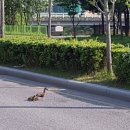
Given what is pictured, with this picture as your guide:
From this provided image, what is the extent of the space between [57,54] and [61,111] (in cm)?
535

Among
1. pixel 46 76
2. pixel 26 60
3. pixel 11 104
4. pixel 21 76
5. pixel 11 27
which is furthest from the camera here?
pixel 11 27

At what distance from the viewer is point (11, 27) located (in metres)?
73.2

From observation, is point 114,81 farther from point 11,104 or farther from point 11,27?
point 11,27

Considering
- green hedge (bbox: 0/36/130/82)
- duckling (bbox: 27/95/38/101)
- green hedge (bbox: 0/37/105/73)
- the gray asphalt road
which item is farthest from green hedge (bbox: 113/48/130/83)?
duckling (bbox: 27/95/38/101)

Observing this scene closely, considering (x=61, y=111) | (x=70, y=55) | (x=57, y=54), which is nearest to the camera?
(x=61, y=111)

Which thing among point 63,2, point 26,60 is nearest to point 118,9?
point 63,2

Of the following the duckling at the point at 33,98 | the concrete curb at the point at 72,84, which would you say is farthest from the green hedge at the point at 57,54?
the duckling at the point at 33,98

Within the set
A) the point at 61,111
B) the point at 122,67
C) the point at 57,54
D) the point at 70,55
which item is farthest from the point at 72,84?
the point at 61,111

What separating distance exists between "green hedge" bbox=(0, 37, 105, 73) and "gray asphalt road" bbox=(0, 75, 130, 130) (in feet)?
4.91

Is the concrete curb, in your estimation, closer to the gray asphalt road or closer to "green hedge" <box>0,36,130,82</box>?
the gray asphalt road

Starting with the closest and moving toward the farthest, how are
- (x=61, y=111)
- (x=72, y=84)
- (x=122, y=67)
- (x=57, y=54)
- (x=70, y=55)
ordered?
(x=61, y=111)
(x=122, y=67)
(x=72, y=84)
(x=70, y=55)
(x=57, y=54)

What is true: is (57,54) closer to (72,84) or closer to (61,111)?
(72,84)

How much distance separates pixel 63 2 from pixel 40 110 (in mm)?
51578

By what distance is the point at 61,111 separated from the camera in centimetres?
936
